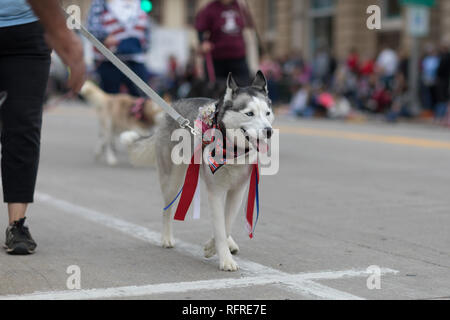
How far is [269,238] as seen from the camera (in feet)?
17.4

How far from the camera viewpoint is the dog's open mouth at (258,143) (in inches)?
166

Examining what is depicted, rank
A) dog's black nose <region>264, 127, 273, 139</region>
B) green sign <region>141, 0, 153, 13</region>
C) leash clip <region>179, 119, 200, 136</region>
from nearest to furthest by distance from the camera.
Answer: dog's black nose <region>264, 127, 273, 139</region> < leash clip <region>179, 119, 200, 136</region> < green sign <region>141, 0, 153, 13</region>

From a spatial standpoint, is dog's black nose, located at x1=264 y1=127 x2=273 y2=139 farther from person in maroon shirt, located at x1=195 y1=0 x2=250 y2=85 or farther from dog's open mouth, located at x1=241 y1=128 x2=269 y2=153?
person in maroon shirt, located at x1=195 y1=0 x2=250 y2=85

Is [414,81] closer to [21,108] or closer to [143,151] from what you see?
[143,151]

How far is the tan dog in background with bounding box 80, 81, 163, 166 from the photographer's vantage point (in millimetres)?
9445

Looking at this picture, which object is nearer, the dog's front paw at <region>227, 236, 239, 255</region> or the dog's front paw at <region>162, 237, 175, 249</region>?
the dog's front paw at <region>227, 236, 239, 255</region>

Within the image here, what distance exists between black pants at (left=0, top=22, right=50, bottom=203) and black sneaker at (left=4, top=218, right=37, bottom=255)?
15 cm

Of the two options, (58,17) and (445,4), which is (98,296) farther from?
(445,4)

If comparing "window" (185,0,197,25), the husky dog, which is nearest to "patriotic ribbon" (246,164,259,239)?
the husky dog

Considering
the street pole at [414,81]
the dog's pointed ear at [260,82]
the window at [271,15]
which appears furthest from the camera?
the window at [271,15]

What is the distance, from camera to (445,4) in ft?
75.2

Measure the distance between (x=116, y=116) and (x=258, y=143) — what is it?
5.62m

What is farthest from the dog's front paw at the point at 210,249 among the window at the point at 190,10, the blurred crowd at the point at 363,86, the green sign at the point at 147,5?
the window at the point at 190,10

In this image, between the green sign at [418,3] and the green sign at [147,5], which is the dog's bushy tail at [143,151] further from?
the green sign at [418,3]
